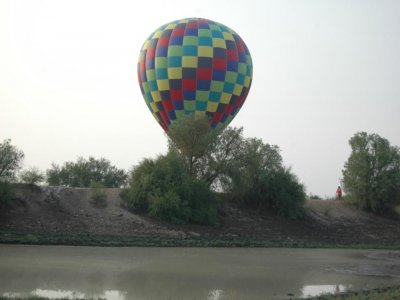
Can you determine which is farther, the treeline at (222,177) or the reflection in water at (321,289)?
the treeline at (222,177)

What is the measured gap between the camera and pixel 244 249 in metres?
25.9

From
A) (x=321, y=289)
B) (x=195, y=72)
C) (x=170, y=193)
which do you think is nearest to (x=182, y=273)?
(x=321, y=289)

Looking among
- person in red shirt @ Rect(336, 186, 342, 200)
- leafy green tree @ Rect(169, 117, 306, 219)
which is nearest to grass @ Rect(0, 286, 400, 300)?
leafy green tree @ Rect(169, 117, 306, 219)

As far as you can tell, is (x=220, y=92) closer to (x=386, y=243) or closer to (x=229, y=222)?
(x=229, y=222)

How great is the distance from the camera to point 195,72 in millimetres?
35750

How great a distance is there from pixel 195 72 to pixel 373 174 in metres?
16.9

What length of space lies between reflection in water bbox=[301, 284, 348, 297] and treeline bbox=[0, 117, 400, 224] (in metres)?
16.6

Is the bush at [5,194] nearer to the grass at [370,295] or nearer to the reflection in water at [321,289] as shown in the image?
the reflection in water at [321,289]

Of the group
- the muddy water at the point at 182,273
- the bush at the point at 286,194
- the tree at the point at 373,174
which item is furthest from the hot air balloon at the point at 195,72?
the muddy water at the point at 182,273

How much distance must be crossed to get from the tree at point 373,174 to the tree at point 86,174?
20234 millimetres

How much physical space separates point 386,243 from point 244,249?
1091 cm

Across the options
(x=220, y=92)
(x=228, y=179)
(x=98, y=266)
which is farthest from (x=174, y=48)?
(x=98, y=266)

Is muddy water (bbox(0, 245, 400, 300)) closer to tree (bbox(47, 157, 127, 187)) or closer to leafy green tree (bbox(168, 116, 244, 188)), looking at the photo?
leafy green tree (bbox(168, 116, 244, 188))

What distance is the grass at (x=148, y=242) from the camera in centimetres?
2412
